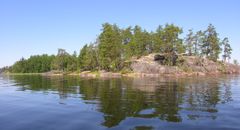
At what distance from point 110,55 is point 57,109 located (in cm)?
11519

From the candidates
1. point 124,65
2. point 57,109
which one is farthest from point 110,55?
point 57,109

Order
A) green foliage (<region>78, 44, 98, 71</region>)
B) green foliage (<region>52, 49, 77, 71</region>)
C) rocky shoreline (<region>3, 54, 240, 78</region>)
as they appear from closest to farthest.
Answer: rocky shoreline (<region>3, 54, 240, 78</region>)
green foliage (<region>78, 44, 98, 71</region>)
green foliage (<region>52, 49, 77, 71</region>)

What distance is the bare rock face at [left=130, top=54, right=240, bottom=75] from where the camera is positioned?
118m

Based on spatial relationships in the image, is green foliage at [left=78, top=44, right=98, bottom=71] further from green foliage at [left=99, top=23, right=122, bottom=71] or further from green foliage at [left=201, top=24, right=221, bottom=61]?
green foliage at [left=201, top=24, right=221, bottom=61]

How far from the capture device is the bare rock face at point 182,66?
118 meters

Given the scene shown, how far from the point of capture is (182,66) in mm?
125750

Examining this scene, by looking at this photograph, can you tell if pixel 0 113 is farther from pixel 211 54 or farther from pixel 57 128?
pixel 211 54

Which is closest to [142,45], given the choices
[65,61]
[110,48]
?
[110,48]

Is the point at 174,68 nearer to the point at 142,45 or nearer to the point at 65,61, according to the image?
the point at 142,45

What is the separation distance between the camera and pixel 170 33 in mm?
128625

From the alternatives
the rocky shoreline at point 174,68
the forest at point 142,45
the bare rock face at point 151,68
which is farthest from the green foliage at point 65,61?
the bare rock face at point 151,68

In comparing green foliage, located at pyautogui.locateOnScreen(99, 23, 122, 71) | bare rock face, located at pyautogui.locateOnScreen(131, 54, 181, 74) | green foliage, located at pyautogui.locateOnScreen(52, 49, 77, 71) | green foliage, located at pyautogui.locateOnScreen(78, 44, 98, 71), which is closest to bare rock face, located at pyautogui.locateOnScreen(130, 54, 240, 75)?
bare rock face, located at pyautogui.locateOnScreen(131, 54, 181, 74)

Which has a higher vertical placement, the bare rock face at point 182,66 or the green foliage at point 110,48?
the green foliage at point 110,48

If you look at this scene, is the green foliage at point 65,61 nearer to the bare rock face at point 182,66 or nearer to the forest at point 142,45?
the forest at point 142,45
